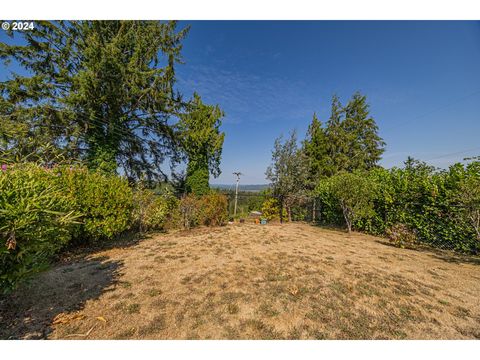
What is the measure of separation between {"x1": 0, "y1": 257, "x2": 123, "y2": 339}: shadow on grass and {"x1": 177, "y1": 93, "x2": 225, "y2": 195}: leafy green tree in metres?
6.87

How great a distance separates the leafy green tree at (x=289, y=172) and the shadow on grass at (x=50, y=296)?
731 cm

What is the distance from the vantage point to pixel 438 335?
1922 mm

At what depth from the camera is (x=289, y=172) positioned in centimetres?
902

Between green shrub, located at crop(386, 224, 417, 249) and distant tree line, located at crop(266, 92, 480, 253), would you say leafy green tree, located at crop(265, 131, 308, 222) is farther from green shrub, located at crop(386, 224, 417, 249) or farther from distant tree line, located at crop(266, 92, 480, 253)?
green shrub, located at crop(386, 224, 417, 249)

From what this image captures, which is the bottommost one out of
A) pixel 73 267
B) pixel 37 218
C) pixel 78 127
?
pixel 73 267

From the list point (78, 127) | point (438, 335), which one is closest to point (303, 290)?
point (438, 335)

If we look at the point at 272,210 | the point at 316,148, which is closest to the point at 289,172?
the point at 272,210

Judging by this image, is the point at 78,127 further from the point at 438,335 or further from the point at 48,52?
the point at 438,335

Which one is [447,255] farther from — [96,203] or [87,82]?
[87,82]

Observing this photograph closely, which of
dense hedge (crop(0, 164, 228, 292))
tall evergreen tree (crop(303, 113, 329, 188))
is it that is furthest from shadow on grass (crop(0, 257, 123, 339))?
tall evergreen tree (crop(303, 113, 329, 188))

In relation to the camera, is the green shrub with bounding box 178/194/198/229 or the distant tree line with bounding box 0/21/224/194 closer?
the green shrub with bounding box 178/194/198/229

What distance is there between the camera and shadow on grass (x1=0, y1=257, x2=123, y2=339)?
188cm

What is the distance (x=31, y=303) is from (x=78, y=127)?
1064 cm

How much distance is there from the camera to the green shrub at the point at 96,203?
4.24m
